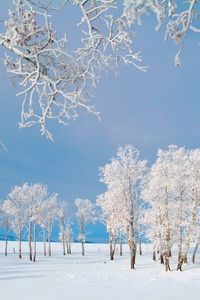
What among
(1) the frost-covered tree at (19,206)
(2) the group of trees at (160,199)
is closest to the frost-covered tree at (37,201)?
(1) the frost-covered tree at (19,206)

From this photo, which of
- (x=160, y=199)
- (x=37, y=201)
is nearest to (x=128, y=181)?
(x=160, y=199)

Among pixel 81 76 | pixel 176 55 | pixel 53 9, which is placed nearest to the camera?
pixel 176 55

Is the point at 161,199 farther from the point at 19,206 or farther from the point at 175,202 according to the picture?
the point at 19,206

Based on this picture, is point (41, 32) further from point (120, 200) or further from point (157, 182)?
point (120, 200)

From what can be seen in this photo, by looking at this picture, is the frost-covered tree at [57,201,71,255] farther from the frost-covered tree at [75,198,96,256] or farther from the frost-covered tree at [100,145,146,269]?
the frost-covered tree at [100,145,146,269]

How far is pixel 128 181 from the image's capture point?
116ft

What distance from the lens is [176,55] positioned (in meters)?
3.47

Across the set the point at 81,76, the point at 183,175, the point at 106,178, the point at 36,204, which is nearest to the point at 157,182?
the point at 183,175

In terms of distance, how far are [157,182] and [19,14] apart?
3002cm

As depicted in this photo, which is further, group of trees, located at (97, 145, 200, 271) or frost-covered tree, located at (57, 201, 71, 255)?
frost-covered tree, located at (57, 201, 71, 255)

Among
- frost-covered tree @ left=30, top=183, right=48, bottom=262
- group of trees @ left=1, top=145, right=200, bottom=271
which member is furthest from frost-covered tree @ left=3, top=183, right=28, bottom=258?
group of trees @ left=1, top=145, right=200, bottom=271

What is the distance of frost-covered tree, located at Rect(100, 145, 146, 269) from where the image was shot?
3497 cm

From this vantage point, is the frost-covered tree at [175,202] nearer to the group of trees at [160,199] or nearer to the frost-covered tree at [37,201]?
the group of trees at [160,199]

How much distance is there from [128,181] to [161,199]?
3.50 meters
